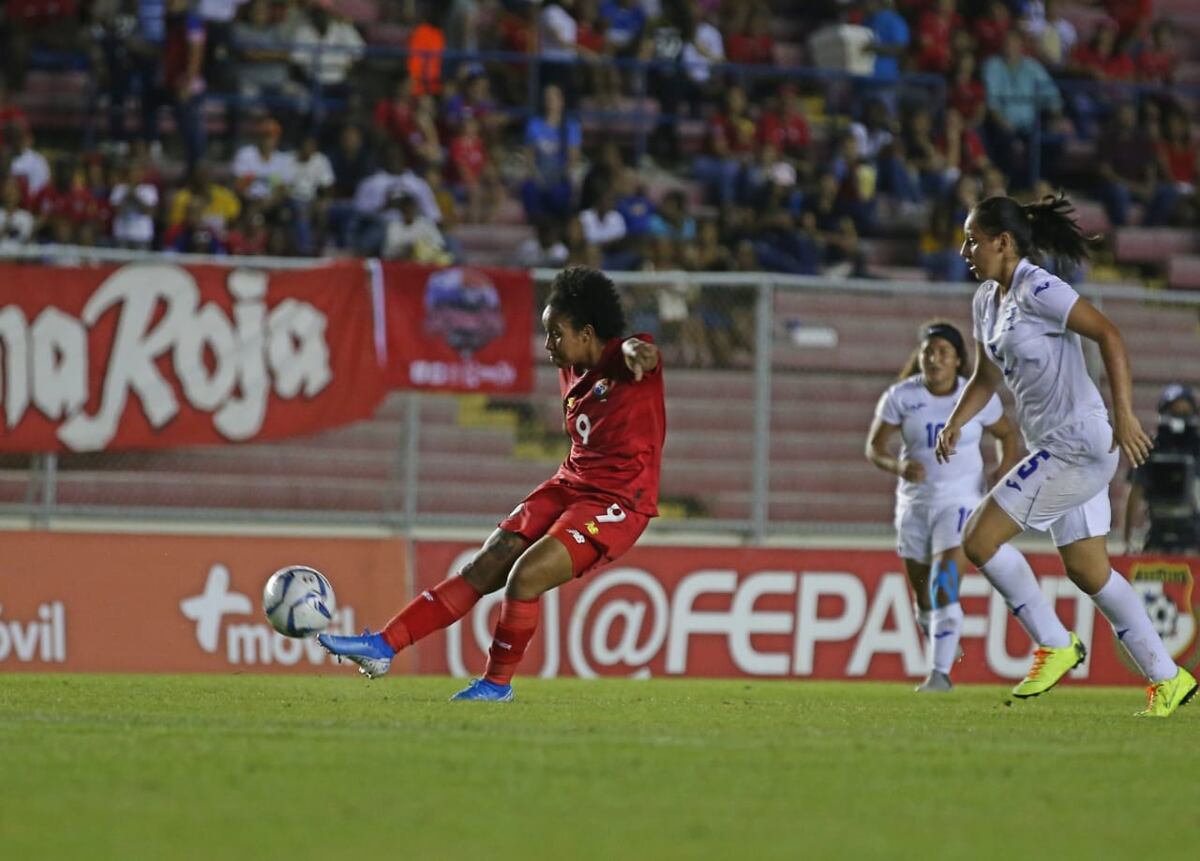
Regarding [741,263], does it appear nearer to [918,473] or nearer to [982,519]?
[918,473]

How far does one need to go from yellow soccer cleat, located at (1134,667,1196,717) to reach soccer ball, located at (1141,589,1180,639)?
225 inches

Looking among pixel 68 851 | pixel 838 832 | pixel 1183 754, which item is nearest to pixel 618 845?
pixel 838 832

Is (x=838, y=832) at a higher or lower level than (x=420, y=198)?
lower

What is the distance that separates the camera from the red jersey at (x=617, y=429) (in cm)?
967

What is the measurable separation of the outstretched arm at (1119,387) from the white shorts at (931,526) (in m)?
3.59

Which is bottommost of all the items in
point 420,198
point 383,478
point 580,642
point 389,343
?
point 580,642

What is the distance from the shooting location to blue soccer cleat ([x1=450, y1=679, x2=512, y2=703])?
9969 millimetres

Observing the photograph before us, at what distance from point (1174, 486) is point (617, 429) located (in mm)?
7490

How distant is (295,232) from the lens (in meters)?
18.8

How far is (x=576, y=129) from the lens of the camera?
21844mm

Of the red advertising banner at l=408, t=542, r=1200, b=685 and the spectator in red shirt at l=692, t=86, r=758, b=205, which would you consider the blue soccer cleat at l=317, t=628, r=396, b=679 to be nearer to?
the red advertising banner at l=408, t=542, r=1200, b=685

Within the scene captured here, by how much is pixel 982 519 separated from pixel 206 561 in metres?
6.51

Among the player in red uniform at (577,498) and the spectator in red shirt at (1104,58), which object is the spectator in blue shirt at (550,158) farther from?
the player in red uniform at (577,498)

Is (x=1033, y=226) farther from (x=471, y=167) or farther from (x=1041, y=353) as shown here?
(x=471, y=167)
